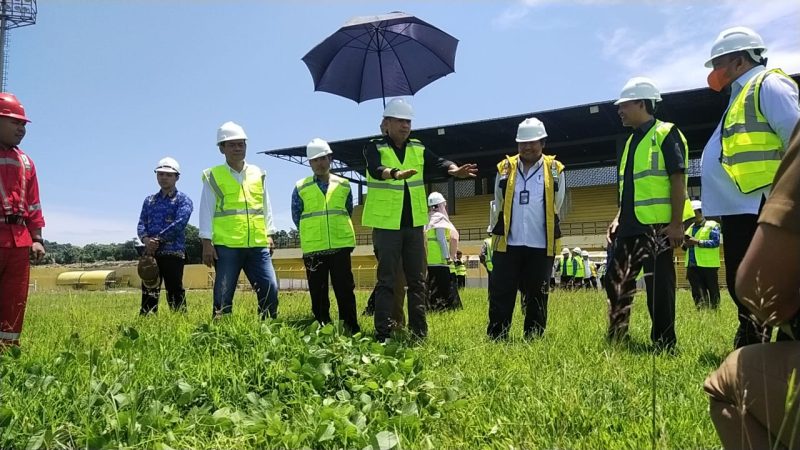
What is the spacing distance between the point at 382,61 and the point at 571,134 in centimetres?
2788

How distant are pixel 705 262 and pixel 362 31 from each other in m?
6.32

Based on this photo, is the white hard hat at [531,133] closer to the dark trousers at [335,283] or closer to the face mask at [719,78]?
the face mask at [719,78]

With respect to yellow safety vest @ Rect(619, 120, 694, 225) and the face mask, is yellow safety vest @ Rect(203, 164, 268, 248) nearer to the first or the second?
yellow safety vest @ Rect(619, 120, 694, 225)

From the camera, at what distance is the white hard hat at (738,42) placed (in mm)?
3646

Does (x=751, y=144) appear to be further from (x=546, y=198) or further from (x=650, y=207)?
(x=546, y=198)

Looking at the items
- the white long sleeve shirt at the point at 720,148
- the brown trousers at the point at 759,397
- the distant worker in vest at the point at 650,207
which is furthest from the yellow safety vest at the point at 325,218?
the brown trousers at the point at 759,397

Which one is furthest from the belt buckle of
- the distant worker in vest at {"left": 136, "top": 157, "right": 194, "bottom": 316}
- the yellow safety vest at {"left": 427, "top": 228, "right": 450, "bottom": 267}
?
the yellow safety vest at {"left": 427, "top": 228, "right": 450, "bottom": 267}

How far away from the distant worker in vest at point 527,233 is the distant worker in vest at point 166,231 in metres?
3.80

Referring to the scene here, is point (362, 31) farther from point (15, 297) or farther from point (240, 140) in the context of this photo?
point (15, 297)

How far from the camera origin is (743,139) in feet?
11.4

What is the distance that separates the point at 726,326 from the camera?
5.29 metres

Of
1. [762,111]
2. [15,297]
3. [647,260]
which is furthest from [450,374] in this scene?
[15,297]

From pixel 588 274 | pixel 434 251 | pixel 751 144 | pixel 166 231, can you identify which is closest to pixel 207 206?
pixel 166 231

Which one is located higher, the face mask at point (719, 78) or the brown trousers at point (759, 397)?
the face mask at point (719, 78)
